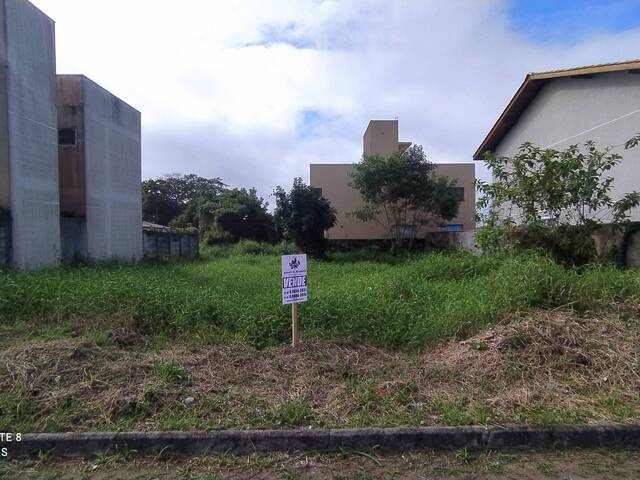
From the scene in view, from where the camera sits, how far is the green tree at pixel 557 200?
844cm

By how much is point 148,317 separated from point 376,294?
355 centimetres

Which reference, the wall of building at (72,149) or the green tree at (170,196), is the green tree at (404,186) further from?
the green tree at (170,196)

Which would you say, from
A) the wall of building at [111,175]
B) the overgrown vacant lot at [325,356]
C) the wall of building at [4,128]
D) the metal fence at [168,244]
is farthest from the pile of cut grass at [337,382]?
the metal fence at [168,244]

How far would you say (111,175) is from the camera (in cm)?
1719

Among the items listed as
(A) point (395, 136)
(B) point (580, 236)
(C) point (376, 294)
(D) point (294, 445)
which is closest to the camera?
(D) point (294, 445)

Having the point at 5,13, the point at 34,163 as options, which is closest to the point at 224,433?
the point at 34,163

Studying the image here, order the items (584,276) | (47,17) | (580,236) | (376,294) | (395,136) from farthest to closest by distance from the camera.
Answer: (395,136) → (47,17) → (580,236) → (376,294) → (584,276)

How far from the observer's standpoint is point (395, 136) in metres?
28.8

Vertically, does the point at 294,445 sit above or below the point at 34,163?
below

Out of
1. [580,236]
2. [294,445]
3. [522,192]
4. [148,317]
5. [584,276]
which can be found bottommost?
[294,445]

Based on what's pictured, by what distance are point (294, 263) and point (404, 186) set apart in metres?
18.3

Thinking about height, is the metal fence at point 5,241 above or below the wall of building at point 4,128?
below

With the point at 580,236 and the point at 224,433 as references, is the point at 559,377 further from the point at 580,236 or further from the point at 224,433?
the point at 580,236

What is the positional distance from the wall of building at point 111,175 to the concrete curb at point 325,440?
13.2 metres
